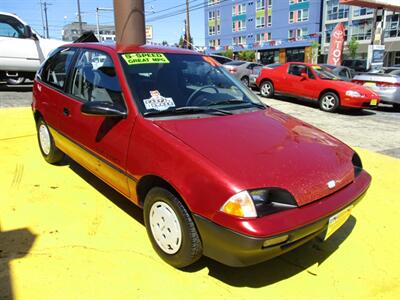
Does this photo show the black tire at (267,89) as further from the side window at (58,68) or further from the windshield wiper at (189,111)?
the windshield wiper at (189,111)

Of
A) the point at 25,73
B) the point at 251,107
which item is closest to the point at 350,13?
the point at 25,73

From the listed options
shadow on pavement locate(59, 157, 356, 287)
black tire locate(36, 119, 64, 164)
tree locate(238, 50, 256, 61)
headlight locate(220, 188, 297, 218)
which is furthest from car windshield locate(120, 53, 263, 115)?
tree locate(238, 50, 256, 61)

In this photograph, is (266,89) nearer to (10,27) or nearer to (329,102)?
(329,102)

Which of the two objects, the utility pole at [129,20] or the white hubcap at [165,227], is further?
the utility pole at [129,20]

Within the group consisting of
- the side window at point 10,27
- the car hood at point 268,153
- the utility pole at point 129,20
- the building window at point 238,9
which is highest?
the building window at point 238,9

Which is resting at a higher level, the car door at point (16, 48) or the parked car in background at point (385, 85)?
the car door at point (16, 48)

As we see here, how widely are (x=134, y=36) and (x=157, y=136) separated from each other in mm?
4113

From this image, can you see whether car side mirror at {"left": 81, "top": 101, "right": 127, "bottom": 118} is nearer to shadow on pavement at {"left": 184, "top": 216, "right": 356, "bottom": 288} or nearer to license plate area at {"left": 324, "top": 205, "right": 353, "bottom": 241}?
shadow on pavement at {"left": 184, "top": 216, "right": 356, "bottom": 288}

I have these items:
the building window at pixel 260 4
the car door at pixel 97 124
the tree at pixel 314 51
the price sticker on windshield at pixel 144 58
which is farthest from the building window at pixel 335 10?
the car door at pixel 97 124

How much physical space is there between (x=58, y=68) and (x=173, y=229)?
2755 mm

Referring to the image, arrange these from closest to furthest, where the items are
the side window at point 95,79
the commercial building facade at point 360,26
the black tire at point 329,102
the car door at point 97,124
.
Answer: the car door at point 97,124, the side window at point 95,79, the black tire at point 329,102, the commercial building facade at point 360,26

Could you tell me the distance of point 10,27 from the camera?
10742 mm

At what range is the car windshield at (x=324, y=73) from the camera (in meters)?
10.8

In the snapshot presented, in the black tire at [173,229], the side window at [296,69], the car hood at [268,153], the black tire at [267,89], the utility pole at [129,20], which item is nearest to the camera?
the car hood at [268,153]
